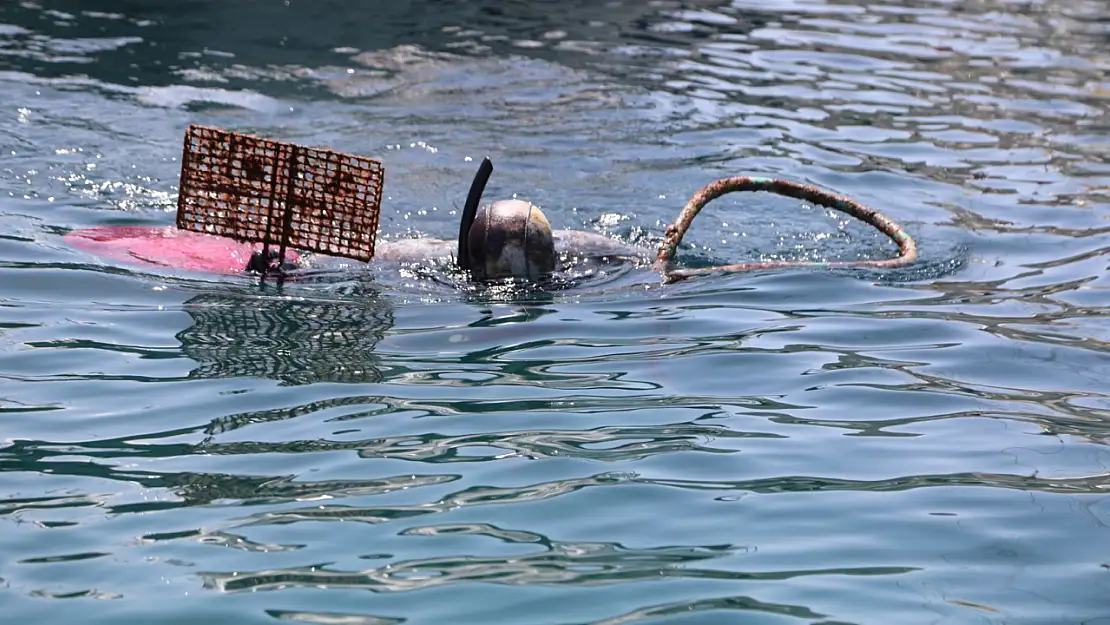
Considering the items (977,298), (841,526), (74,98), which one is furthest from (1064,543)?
(74,98)

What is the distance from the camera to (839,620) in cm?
357

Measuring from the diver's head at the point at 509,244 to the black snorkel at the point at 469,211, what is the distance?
23mm

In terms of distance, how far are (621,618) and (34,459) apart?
2276 mm

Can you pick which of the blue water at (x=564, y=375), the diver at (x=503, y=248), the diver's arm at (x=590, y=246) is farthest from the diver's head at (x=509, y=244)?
the diver's arm at (x=590, y=246)

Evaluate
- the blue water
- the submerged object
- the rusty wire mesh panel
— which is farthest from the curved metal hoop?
the submerged object

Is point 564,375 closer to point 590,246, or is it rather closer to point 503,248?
point 503,248

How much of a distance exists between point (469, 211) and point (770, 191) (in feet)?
5.84

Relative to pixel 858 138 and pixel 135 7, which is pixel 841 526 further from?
pixel 135 7

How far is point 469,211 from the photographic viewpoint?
6.98 m

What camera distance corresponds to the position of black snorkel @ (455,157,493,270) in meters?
6.87

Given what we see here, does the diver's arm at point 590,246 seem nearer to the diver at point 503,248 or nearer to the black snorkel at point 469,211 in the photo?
the diver at point 503,248

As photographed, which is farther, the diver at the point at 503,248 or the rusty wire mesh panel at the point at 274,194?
the diver at the point at 503,248

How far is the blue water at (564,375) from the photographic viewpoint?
3.81 m

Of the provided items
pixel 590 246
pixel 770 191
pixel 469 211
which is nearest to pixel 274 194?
pixel 469 211
